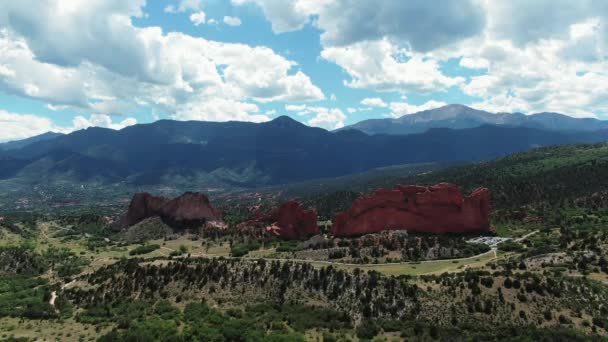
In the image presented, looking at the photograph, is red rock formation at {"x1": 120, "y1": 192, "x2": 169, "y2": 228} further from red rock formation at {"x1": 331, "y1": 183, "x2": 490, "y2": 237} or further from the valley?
red rock formation at {"x1": 331, "y1": 183, "x2": 490, "y2": 237}

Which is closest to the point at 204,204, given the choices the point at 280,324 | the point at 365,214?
the point at 365,214

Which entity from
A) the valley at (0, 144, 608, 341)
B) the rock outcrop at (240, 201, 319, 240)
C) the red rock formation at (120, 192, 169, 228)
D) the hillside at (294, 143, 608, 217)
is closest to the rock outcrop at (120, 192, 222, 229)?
the red rock formation at (120, 192, 169, 228)

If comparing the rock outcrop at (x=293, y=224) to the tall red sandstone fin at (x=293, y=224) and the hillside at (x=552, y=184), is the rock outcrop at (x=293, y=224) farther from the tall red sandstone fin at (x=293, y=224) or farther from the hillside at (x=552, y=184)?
the hillside at (x=552, y=184)

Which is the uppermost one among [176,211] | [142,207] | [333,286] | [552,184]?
[142,207]

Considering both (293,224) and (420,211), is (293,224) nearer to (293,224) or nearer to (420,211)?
(293,224)

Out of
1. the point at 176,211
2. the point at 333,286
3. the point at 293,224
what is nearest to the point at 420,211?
the point at 293,224
